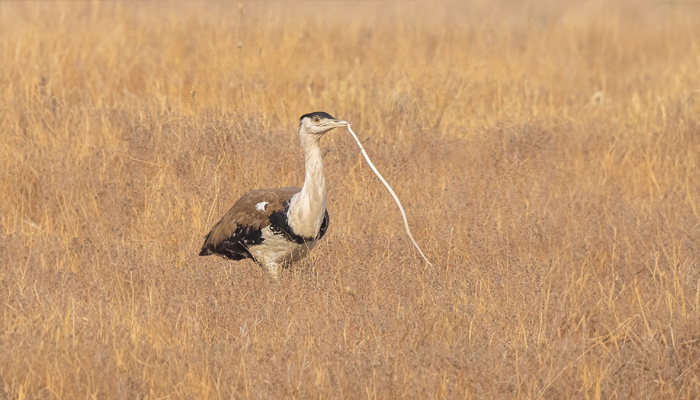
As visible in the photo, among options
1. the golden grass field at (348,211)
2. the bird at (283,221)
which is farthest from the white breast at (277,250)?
the golden grass field at (348,211)

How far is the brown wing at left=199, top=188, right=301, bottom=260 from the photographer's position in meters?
4.59

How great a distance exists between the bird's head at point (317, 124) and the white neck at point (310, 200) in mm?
30

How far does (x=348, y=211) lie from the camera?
5605 mm

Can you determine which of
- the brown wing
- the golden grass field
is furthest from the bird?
the golden grass field

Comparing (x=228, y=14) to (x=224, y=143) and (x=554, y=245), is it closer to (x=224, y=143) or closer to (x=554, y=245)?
(x=224, y=143)

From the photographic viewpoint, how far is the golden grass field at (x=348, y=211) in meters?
3.36

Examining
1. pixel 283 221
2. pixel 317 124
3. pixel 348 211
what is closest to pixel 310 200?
pixel 283 221

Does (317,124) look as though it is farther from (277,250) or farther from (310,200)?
(277,250)

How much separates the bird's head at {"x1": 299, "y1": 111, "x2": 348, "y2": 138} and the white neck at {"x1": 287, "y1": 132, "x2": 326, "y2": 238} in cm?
3

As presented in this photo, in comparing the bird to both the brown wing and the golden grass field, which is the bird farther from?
the golden grass field

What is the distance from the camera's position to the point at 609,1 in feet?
54.0

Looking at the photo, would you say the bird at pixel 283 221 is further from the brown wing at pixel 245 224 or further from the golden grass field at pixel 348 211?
the golden grass field at pixel 348 211

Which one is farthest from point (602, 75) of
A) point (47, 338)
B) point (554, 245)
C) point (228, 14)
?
point (47, 338)

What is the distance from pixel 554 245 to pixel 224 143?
102 inches
